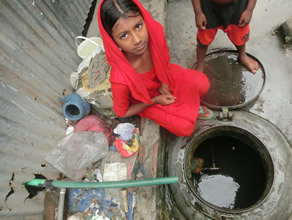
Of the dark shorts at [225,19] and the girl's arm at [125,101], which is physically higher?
the dark shorts at [225,19]

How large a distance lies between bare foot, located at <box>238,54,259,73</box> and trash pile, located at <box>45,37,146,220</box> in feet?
5.14

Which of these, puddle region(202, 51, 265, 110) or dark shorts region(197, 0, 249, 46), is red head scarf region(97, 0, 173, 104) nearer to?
dark shorts region(197, 0, 249, 46)

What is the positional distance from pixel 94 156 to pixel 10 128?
2.51 feet

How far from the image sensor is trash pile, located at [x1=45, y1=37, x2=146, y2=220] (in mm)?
1823

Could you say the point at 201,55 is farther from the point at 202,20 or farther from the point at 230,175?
the point at 230,175

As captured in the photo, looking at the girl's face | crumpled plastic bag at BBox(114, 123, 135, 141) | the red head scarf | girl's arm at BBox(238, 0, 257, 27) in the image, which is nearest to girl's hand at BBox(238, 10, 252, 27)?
girl's arm at BBox(238, 0, 257, 27)

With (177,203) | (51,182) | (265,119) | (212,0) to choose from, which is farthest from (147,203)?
(212,0)

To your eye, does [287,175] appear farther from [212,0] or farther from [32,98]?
[32,98]

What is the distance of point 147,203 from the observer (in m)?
1.75

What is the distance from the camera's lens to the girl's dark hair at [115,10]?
1289 mm

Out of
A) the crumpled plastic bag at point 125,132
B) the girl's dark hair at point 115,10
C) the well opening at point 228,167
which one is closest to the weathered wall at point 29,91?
the crumpled plastic bag at point 125,132

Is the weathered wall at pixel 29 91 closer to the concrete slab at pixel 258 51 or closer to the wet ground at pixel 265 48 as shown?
the concrete slab at pixel 258 51

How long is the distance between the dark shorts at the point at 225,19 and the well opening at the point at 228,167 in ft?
3.17

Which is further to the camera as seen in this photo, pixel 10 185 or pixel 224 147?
pixel 224 147
